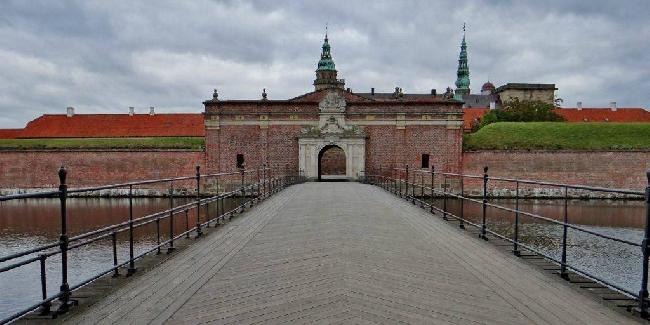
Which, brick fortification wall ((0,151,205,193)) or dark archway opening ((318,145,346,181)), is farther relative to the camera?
dark archway opening ((318,145,346,181))

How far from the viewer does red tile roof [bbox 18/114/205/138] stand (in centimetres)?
4175

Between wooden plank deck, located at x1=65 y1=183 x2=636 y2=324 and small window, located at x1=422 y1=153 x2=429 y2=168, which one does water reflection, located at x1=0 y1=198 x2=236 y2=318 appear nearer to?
wooden plank deck, located at x1=65 y1=183 x2=636 y2=324

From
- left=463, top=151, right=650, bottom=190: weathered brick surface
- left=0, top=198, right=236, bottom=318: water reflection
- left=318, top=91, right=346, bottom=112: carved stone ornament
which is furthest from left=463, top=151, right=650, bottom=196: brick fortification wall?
left=0, top=198, right=236, bottom=318: water reflection

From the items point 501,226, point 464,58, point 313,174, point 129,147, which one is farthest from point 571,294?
point 464,58

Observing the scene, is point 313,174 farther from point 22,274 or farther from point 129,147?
point 22,274

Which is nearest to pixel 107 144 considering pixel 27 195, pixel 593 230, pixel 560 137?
pixel 593 230

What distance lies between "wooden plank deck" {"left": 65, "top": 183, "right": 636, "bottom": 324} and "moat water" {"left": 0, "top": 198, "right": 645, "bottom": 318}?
4186mm

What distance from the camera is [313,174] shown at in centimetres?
2781

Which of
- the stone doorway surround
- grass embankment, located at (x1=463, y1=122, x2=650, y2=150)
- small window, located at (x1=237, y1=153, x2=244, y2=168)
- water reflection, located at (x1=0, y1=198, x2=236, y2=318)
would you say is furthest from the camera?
small window, located at (x1=237, y1=153, x2=244, y2=168)

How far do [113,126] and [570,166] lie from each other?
36667 mm

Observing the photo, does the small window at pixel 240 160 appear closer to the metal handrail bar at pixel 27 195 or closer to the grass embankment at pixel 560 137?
the grass embankment at pixel 560 137

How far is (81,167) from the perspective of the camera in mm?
29719

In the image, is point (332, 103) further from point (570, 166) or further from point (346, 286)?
point (346, 286)

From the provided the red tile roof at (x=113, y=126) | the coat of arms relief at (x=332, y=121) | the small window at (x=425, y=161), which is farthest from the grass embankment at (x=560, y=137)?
the red tile roof at (x=113, y=126)
